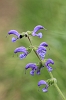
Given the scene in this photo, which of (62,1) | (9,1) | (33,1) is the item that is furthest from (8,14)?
(62,1)

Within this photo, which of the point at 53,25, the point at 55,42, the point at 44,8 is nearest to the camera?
the point at 55,42

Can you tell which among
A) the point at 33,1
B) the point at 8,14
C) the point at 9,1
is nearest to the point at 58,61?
the point at 33,1

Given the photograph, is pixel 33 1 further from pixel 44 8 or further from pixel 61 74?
pixel 61 74

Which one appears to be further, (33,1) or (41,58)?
(33,1)

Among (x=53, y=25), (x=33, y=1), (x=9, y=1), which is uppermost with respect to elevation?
(x=9, y=1)

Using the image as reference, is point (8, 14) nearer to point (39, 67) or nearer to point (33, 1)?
point (33, 1)

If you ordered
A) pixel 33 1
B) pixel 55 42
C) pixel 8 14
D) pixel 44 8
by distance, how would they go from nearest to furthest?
1. pixel 55 42
2. pixel 44 8
3. pixel 33 1
4. pixel 8 14

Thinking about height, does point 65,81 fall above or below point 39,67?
above

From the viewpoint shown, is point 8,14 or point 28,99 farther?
point 8,14

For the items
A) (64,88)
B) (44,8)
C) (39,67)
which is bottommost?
(39,67)
